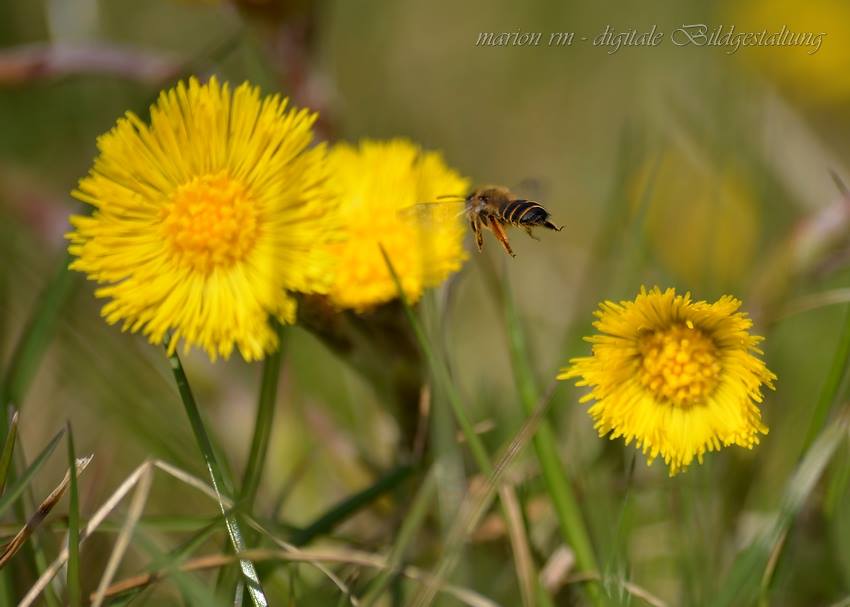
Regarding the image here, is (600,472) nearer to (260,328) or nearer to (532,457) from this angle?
(532,457)

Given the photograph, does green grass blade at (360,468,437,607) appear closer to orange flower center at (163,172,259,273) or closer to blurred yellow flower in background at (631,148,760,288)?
orange flower center at (163,172,259,273)

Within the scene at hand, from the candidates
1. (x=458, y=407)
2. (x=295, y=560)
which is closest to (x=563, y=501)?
(x=458, y=407)

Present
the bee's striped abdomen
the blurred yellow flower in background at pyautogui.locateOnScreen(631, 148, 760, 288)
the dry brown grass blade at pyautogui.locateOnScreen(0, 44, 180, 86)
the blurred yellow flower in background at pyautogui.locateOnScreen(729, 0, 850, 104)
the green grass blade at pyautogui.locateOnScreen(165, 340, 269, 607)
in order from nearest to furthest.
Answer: the green grass blade at pyautogui.locateOnScreen(165, 340, 269, 607) → the bee's striped abdomen → the dry brown grass blade at pyautogui.locateOnScreen(0, 44, 180, 86) → the blurred yellow flower in background at pyautogui.locateOnScreen(631, 148, 760, 288) → the blurred yellow flower in background at pyautogui.locateOnScreen(729, 0, 850, 104)

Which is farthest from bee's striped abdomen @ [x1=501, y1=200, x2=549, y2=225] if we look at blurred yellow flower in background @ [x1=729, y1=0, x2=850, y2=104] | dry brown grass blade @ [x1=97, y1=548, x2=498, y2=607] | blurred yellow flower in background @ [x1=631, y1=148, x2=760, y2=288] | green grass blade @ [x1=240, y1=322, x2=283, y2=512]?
blurred yellow flower in background @ [x1=729, y1=0, x2=850, y2=104]

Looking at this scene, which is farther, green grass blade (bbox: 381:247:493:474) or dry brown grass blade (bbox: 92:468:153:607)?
green grass blade (bbox: 381:247:493:474)

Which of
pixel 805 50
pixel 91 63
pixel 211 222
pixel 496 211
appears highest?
pixel 805 50

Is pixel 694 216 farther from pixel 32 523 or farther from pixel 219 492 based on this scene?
pixel 32 523

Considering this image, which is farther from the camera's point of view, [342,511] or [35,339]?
[35,339]
